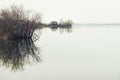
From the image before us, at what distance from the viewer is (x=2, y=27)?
32.1 m

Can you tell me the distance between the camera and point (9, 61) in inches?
763

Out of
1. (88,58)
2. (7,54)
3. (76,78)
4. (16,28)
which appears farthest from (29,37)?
(76,78)

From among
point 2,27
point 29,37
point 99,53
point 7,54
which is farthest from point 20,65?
point 29,37

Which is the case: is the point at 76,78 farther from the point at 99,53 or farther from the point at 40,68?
the point at 99,53

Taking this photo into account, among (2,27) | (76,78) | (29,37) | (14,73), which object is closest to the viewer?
(76,78)

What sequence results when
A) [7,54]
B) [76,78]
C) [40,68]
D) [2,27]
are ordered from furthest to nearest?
1. [2,27]
2. [7,54]
3. [40,68]
4. [76,78]

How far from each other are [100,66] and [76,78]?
3400 millimetres

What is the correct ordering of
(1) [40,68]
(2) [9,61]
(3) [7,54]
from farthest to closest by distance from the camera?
(3) [7,54], (2) [9,61], (1) [40,68]

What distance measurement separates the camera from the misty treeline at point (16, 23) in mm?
32188

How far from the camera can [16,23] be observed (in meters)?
32.9

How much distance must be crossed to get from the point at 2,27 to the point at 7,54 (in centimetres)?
1039

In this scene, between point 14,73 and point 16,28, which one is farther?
point 16,28

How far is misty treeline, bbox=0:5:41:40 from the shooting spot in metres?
32.2

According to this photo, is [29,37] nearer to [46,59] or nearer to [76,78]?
[46,59]
